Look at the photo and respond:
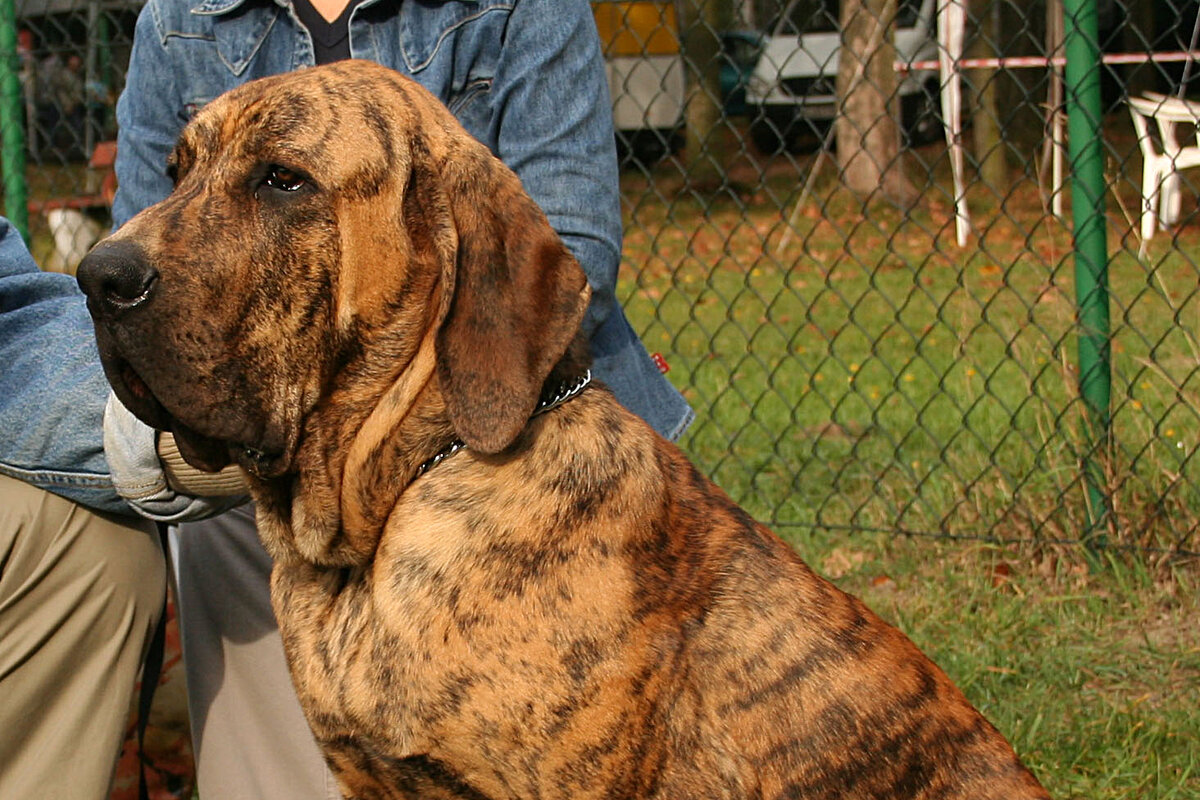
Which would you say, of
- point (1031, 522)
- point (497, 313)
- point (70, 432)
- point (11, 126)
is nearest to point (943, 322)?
point (1031, 522)

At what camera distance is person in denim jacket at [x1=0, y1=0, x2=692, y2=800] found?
3.09 metres

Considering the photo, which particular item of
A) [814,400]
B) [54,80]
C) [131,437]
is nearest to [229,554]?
[131,437]

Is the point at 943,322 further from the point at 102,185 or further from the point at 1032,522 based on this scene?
the point at 102,185

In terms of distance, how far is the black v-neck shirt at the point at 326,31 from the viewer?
3182 mm

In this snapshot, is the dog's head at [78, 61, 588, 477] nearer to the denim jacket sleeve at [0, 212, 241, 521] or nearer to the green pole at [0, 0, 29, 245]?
the denim jacket sleeve at [0, 212, 241, 521]

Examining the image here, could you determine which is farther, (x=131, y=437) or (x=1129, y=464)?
(x=1129, y=464)

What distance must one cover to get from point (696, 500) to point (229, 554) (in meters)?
1.28

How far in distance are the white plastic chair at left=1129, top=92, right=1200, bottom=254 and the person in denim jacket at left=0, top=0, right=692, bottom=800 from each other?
2108mm

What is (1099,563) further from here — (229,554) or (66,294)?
(66,294)

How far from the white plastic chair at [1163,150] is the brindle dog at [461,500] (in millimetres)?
2619

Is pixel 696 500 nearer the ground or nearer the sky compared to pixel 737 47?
nearer the sky

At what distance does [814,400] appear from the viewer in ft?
22.7

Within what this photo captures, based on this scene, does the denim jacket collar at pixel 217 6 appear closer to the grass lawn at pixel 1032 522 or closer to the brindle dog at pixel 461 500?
the brindle dog at pixel 461 500

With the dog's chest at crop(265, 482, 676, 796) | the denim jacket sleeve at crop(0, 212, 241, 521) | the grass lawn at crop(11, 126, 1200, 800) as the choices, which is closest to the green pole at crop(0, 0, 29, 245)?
the grass lawn at crop(11, 126, 1200, 800)
